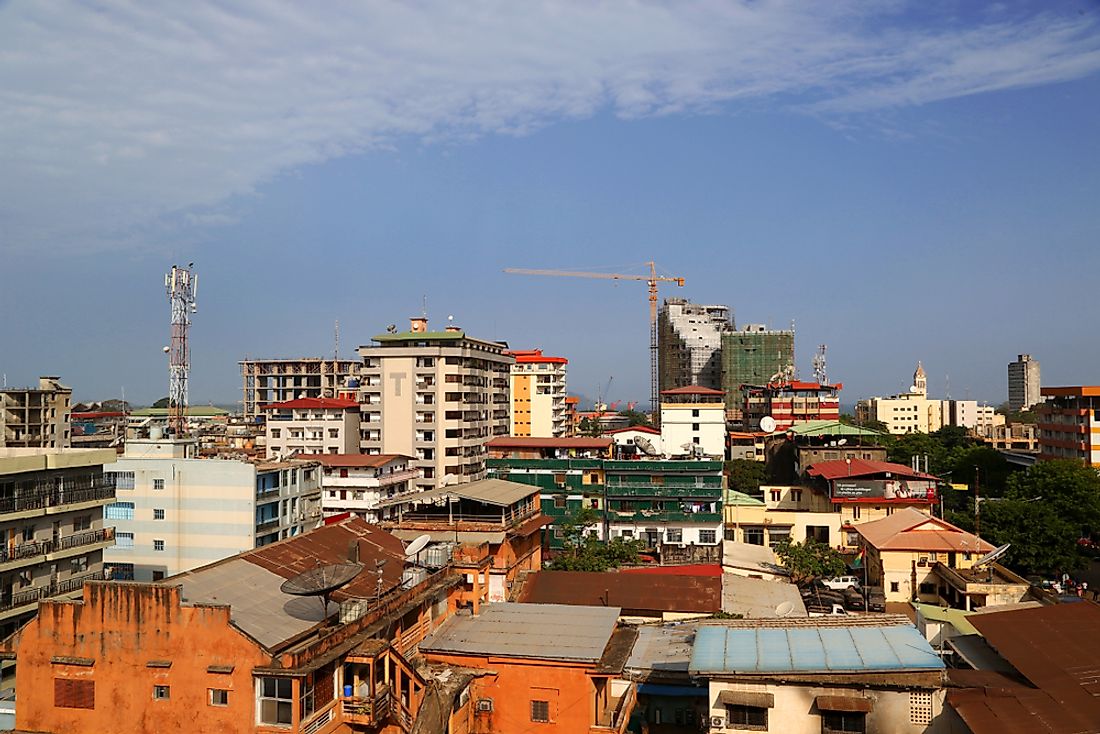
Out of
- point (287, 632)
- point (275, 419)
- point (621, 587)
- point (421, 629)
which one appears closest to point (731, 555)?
point (621, 587)

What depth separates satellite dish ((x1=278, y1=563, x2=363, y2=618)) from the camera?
64.5 feet

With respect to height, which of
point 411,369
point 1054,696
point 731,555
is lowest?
point 731,555

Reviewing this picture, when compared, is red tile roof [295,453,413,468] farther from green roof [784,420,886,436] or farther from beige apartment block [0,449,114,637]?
green roof [784,420,886,436]

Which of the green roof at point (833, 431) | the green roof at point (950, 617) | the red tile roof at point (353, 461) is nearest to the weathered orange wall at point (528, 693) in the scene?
the green roof at point (950, 617)

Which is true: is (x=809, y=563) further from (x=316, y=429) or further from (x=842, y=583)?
(x=316, y=429)

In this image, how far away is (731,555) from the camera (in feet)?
153

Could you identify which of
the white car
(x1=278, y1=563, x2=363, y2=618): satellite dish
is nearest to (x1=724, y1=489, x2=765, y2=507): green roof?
the white car

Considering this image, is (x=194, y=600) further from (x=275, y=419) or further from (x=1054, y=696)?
(x=275, y=419)

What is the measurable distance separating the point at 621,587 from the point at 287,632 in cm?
1768

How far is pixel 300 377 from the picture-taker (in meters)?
111

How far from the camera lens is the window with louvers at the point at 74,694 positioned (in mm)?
19266

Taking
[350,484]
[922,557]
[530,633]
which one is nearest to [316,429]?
[350,484]

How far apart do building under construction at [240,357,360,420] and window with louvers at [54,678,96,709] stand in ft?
298

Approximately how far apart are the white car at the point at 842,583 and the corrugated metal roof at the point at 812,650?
2226cm
